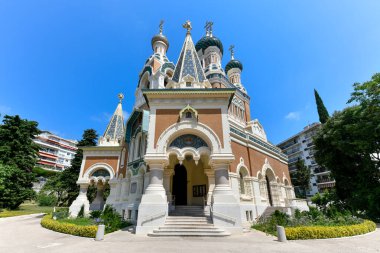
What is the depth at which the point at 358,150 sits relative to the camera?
1469 cm

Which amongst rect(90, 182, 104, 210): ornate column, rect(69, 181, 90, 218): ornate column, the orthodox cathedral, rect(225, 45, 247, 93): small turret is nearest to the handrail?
the orthodox cathedral

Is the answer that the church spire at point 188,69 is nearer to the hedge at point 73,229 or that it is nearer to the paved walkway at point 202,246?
the paved walkway at point 202,246

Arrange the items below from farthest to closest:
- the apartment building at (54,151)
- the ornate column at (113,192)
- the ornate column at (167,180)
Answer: the apartment building at (54,151) < the ornate column at (113,192) < the ornate column at (167,180)

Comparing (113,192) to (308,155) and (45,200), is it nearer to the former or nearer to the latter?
(45,200)

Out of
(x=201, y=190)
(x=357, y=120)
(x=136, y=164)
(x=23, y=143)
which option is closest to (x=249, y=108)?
(x=357, y=120)

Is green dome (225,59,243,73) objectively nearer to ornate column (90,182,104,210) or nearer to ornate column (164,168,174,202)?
ornate column (164,168,174,202)

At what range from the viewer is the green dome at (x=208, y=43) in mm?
28781

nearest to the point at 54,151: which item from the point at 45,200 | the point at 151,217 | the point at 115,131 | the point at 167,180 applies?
the point at 45,200

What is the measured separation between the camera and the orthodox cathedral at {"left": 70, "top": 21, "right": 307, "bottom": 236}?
9805mm

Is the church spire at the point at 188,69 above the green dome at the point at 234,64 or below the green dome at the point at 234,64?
below

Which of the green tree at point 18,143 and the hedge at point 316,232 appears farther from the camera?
the green tree at point 18,143

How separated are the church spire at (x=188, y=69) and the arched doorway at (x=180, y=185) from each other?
21.8ft

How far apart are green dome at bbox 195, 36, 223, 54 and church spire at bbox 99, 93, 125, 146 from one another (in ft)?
50.3

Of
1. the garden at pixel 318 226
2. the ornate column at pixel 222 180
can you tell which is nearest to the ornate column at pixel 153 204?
the ornate column at pixel 222 180
